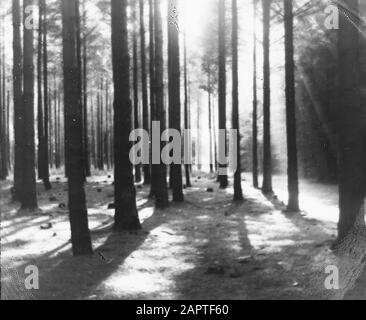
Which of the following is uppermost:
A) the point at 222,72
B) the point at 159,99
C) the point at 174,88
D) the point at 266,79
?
the point at 222,72

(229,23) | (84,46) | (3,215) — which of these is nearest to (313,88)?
(229,23)

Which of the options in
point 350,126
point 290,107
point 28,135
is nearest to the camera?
point 350,126

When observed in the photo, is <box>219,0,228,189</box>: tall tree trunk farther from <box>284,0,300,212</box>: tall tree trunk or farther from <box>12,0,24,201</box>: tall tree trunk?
<box>12,0,24,201</box>: tall tree trunk

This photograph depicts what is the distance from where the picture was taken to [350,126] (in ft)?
24.8

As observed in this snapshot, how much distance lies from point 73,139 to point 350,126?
4.51m

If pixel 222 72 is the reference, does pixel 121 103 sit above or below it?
below

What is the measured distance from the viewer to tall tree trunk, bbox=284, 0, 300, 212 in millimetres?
13625

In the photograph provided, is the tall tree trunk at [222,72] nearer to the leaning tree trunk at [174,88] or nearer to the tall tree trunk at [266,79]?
the tall tree trunk at [266,79]

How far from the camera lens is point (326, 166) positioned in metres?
26.5

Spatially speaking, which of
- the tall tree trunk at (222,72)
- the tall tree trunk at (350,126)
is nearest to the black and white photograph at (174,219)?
the tall tree trunk at (350,126)

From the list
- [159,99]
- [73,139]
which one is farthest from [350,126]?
[159,99]

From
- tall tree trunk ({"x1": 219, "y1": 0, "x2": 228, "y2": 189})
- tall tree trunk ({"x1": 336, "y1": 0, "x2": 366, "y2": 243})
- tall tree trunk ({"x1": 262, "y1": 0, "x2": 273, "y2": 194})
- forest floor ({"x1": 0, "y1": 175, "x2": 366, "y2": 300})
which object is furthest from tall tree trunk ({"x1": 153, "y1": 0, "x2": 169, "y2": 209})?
tall tree trunk ({"x1": 336, "y1": 0, "x2": 366, "y2": 243})

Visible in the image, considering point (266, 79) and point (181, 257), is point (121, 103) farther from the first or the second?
point (266, 79)

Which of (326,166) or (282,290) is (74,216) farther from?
(326,166)
